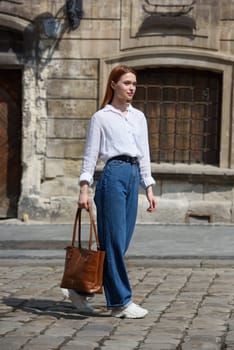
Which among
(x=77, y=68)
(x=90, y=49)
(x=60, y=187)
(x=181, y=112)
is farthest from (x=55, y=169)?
(x=181, y=112)

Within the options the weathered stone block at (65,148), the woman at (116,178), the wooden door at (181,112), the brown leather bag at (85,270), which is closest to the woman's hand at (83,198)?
the woman at (116,178)

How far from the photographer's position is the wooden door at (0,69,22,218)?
14.4m

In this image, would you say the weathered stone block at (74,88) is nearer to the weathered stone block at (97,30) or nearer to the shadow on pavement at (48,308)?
the weathered stone block at (97,30)

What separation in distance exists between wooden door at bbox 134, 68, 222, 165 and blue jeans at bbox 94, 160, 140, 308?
24.8 feet

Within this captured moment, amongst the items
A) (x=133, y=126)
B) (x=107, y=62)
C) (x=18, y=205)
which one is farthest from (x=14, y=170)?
(x=133, y=126)

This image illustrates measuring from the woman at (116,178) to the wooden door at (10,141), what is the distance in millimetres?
7747

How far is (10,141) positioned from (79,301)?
7827 mm

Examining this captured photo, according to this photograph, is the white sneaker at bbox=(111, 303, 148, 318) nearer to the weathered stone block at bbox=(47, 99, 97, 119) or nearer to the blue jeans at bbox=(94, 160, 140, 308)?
the blue jeans at bbox=(94, 160, 140, 308)

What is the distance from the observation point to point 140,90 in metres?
14.2

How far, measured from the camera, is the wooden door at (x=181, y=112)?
46.3 ft

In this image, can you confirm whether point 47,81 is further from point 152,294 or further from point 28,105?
point 152,294

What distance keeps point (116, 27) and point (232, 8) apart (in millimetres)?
1733

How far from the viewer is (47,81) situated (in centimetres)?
1405

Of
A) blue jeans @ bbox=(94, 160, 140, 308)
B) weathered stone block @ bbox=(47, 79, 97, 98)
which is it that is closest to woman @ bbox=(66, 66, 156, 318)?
blue jeans @ bbox=(94, 160, 140, 308)
